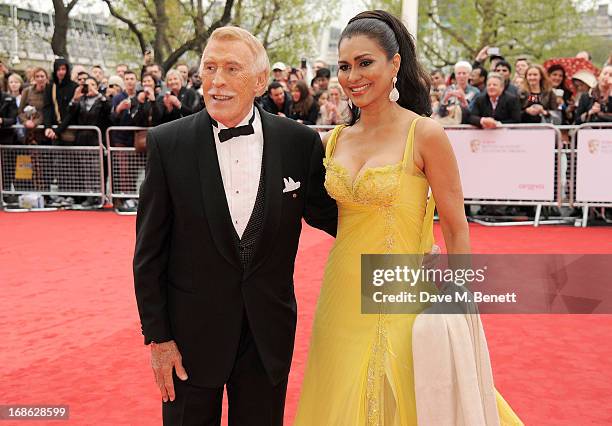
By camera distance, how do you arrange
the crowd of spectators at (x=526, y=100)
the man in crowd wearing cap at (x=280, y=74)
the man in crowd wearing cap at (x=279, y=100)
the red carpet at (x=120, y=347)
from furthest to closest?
the man in crowd wearing cap at (x=280, y=74)
the man in crowd wearing cap at (x=279, y=100)
the crowd of spectators at (x=526, y=100)
the red carpet at (x=120, y=347)

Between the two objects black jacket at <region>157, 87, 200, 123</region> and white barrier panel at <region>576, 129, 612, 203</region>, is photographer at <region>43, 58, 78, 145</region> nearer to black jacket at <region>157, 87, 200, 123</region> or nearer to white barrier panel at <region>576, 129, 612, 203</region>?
black jacket at <region>157, 87, 200, 123</region>

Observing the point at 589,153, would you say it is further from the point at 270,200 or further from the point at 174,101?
the point at 270,200

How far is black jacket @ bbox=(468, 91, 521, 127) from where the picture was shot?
9891mm

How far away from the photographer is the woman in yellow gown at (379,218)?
278 cm

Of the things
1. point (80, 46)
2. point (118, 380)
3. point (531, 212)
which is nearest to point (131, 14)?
point (80, 46)

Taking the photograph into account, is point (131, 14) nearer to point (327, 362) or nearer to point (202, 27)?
point (202, 27)

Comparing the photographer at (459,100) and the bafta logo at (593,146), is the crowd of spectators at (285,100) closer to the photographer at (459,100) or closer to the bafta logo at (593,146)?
the photographer at (459,100)

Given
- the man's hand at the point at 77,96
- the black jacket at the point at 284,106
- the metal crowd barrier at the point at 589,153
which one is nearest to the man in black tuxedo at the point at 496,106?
the metal crowd barrier at the point at 589,153

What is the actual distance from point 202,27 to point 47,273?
2056 cm

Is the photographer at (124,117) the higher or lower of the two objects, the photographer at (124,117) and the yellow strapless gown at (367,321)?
the higher

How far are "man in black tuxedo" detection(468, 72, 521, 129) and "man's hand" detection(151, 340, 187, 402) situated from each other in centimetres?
789

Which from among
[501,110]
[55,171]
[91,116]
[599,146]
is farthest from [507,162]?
[55,171]

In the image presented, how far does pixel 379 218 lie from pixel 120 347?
280cm

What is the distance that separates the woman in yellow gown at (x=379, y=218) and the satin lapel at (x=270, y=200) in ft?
1.22
